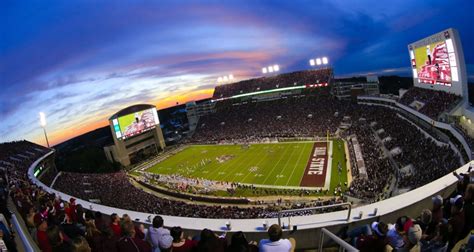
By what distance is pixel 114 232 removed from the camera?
5250 millimetres

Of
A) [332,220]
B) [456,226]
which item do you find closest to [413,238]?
[456,226]

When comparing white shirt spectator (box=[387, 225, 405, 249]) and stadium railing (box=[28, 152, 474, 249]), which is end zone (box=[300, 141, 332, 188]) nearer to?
stadium railing (box=[28, 152, 474, 249])

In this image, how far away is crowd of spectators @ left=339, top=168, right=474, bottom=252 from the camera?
3895 millimetres

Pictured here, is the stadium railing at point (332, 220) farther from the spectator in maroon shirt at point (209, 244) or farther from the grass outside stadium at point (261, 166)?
the grass outside stadium at point (261, 166)

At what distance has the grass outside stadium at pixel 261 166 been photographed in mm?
27906

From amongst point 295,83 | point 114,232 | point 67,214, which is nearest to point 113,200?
point 67,214

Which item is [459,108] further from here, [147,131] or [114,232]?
[147,131]

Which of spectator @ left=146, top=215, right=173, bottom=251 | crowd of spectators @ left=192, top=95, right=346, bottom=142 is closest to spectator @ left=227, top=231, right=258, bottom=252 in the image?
spectator @ left=146, top=215, right=173, bottom=251

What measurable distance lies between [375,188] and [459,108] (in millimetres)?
10500

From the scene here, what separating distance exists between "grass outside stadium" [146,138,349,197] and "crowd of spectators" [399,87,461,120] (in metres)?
9.41

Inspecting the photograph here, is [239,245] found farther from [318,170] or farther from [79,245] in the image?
[318,170]

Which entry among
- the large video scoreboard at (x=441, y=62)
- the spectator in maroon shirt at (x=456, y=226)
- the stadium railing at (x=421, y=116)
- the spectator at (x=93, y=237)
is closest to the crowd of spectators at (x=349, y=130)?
the stadium railing at (x=421, y=116)

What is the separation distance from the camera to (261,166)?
3572 cm

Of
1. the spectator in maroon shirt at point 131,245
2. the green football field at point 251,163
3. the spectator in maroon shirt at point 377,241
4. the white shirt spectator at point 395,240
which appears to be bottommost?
the green football field at point 251,163
